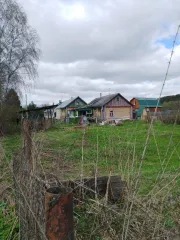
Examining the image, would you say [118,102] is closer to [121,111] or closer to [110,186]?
[121,111]

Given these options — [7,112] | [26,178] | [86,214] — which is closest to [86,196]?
[86,214]

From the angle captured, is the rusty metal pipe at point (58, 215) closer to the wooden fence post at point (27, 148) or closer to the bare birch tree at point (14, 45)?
the wooden fence post at point (27, 148)

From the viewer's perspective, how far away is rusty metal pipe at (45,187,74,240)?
4.35 feet

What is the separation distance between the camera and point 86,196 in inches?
99.6

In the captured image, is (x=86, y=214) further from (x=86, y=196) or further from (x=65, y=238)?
(x=65, y=238)

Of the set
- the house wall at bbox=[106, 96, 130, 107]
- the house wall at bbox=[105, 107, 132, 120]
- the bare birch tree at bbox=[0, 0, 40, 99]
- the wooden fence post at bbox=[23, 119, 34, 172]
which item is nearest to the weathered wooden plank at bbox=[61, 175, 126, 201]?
the wooden fence post at bbox=[23, 119, 34, 172]

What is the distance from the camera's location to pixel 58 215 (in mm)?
1331

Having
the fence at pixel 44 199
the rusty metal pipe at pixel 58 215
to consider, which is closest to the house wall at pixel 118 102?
the fence at pixel 44 199

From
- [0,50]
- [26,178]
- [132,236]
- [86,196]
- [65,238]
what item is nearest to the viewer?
[65,238]

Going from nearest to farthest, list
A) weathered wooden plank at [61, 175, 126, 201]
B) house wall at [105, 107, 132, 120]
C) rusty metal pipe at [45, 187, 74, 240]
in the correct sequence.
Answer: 1. rusty metal pipe at [45, 187, 74, 240]
2. weathered wooden plank at [61, 175, 126, 201]
3. house wall at [105, 107, 132, 120]

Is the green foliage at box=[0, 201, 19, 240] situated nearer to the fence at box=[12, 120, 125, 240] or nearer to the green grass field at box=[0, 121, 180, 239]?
the fence at box=[12, 120, 125, 240]

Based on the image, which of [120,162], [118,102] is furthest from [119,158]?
[118,102]

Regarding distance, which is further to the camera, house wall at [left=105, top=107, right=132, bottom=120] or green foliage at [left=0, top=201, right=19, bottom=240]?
house wall at [left=105, top=107, right=132, bottom=120]

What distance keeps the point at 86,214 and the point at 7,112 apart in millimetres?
12525
